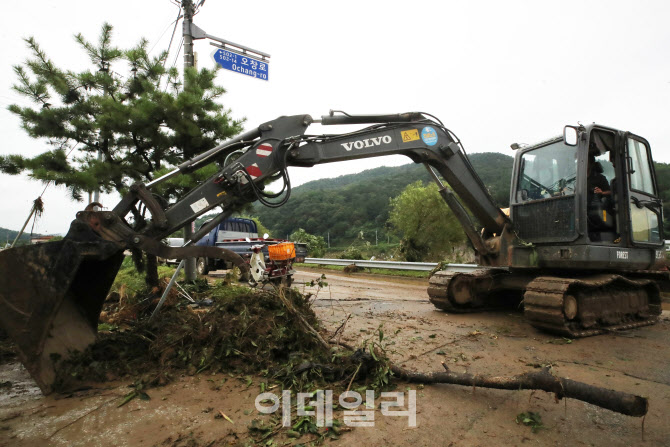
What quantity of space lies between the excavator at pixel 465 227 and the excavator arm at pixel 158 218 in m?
0.01

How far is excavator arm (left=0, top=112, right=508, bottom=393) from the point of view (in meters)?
3.13

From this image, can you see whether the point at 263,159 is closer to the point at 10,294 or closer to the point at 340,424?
the point at 10,294

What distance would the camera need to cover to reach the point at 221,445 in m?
2.42

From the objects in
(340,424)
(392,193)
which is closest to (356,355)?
(340,424)

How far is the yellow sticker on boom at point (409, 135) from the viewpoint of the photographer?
537cm

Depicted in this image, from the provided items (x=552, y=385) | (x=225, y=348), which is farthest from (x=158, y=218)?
(x=552, y=385)

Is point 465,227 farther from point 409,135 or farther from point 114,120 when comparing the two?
point 114,120

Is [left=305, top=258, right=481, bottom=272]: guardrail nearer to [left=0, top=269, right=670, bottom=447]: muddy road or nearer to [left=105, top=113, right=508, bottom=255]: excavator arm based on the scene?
[left=105, top=113, right=508, bottom=255]: excavator arm

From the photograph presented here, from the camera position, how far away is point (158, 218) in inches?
150

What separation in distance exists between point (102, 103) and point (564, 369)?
6589 millimetres

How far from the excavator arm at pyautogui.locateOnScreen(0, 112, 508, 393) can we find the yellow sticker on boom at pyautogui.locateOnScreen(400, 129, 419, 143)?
0.01 meters

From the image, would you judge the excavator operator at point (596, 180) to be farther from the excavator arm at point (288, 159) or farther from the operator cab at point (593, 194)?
the excavator arm at point (288, 159)

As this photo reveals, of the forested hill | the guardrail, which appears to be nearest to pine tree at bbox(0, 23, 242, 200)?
the guardrail

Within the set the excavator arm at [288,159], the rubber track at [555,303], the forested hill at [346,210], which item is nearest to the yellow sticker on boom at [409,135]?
the excavator arm at [288,159]
